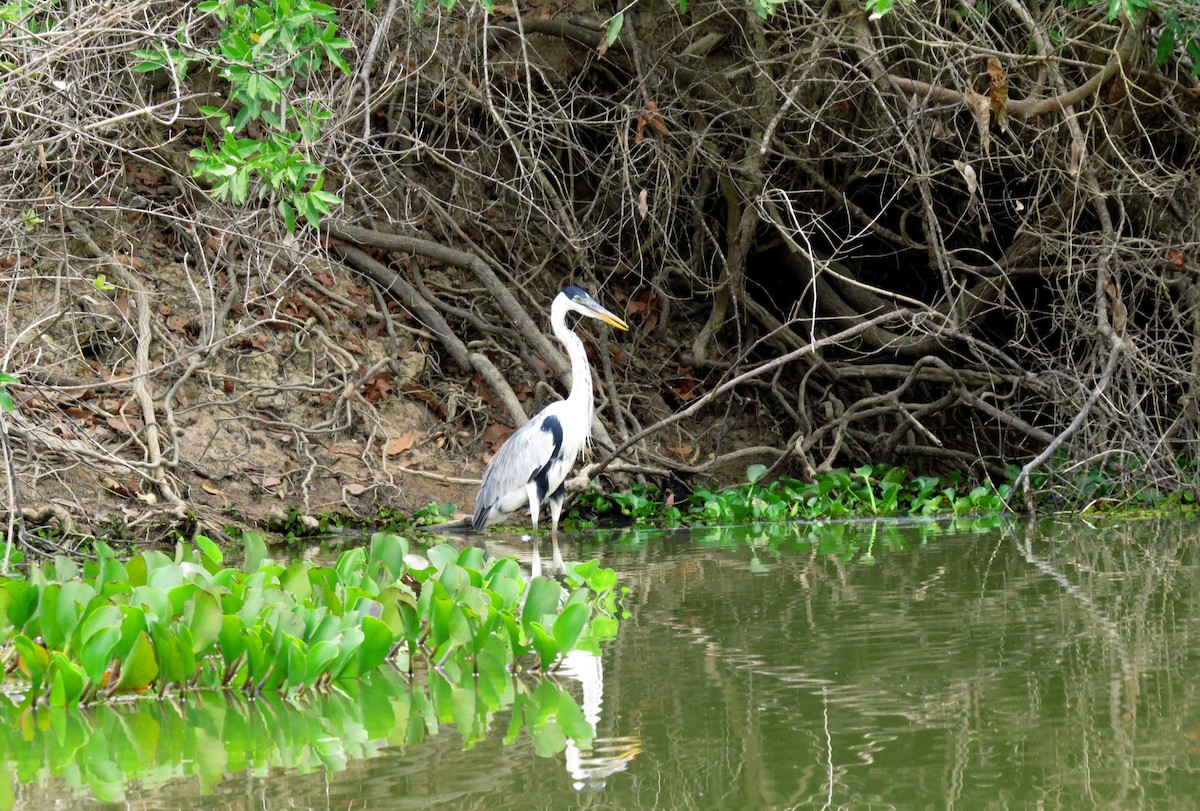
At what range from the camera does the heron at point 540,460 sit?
7.90 meters

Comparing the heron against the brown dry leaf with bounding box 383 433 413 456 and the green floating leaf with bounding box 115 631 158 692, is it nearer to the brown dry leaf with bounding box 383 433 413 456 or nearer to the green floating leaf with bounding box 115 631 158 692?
the brown dry leaf with bounding box 383 433 413 456

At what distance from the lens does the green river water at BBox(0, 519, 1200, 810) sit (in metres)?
2.78

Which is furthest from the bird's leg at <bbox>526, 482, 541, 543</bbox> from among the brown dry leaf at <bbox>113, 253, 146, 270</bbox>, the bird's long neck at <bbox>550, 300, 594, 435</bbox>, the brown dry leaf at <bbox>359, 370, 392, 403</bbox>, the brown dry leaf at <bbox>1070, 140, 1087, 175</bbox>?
the brown dry leaf at <bbox>1070, 140, 1087, 175</bbox>

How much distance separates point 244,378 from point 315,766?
6242 mm

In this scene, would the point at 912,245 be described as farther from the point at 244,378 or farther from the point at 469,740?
the point at 469,740

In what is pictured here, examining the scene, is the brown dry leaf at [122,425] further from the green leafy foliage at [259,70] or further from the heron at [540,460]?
the green leafy foliage at [259,70]

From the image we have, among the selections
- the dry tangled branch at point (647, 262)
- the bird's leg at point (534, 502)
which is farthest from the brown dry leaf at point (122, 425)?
the bird's leg at point (534, 502)

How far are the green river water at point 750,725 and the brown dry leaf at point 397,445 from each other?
4.14 meters

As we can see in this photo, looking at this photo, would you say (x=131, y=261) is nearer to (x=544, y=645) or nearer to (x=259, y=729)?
(x=544, y=645)

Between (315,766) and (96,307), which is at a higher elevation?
(96,307)

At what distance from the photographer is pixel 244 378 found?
8984mm

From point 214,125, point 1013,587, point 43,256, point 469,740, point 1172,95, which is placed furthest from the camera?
point 214,125

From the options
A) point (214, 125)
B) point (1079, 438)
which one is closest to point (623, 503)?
point (1079, 438)

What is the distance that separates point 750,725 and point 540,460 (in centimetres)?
468
